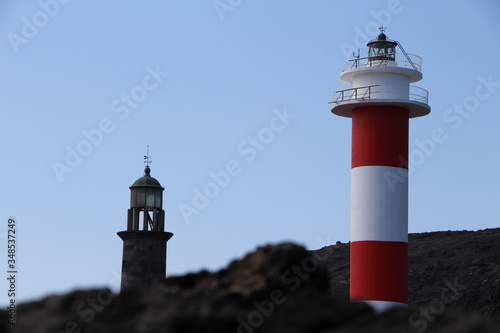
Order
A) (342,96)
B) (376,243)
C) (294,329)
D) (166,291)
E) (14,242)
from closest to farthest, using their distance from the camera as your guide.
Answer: (294,329) < (166,291) < (14,242) < (376,243) < (342,96)

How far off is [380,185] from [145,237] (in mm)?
8772

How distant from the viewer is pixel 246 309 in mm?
7285

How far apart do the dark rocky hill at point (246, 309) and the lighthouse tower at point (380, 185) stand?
1514 cm

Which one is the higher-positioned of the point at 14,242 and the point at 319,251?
the point at 319,251

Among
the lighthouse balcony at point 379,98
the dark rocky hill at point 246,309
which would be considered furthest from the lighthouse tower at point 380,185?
the dark rocky hill at point 246,309

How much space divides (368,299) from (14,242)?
10245mm

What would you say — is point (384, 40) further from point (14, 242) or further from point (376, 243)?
point (14, 242)

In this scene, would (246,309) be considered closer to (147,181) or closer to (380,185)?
(380,185)

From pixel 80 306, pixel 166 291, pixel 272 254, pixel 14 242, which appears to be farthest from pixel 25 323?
pixel 14 242

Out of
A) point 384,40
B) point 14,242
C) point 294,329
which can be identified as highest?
point 384,40

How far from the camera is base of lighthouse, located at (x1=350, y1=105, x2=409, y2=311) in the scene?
2308 cm

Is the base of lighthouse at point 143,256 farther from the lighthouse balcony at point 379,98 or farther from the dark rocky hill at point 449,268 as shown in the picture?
the dark rocky hill at point 449,268

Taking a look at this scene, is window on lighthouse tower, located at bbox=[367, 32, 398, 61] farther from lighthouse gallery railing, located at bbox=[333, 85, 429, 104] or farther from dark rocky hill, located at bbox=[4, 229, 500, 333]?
dark rocky hill, located at bbox=[4, 229, 500, 333]

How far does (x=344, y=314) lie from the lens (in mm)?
6895
